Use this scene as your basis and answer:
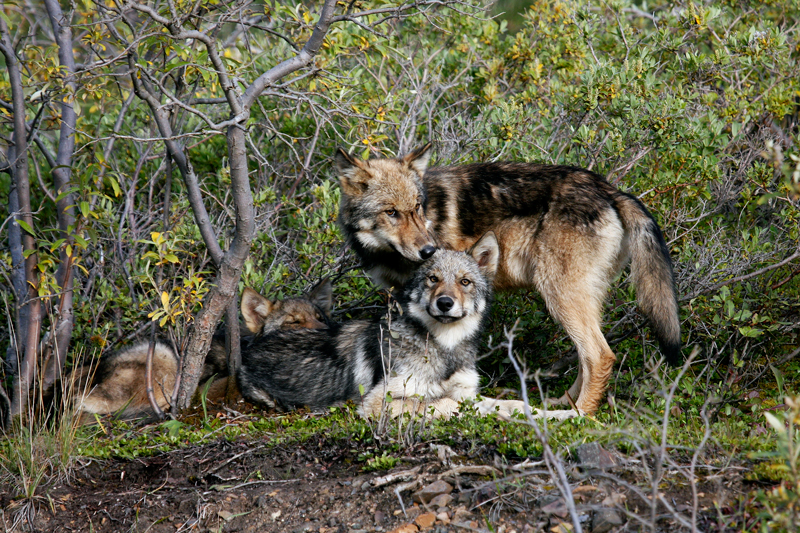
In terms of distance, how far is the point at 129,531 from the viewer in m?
3.74

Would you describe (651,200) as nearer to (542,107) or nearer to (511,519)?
(542,107)

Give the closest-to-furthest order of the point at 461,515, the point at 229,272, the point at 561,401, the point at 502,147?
the point at 461,515 → the point at 229,272 → the point at 561,401 → the point at 502,147

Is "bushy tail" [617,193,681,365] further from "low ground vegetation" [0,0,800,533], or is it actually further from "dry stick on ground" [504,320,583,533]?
"dry stick on ground" [504,320,583,533]

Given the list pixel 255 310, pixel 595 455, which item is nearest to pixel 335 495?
pixel 595 455

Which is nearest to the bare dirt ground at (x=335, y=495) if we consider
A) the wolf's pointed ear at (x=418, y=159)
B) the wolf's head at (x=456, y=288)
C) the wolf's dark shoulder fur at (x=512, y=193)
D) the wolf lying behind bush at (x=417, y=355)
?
the wolf lying behind bush at (x=417, y=355)

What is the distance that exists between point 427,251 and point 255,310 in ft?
6.60

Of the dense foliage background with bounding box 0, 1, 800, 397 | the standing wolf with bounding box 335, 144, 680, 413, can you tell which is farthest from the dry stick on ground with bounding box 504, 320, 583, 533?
the dense foliage background with bounding box 0, 1, 800, 397

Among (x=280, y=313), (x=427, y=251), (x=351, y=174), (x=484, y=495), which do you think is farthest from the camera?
(x=280, y=313)

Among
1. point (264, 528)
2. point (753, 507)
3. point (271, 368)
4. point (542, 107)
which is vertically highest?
point (542, 107)

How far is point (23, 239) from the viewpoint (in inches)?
200

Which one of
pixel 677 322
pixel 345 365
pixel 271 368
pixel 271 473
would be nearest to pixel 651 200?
pixel 677 322

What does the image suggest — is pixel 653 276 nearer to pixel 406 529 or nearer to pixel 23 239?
pixel 406 529

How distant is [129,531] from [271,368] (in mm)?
2167

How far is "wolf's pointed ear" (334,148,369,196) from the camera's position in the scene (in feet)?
18.3
